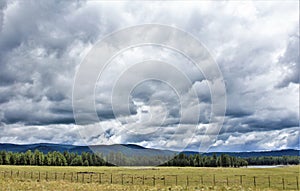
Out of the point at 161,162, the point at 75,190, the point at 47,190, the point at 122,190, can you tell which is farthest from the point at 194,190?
the point at 161,162

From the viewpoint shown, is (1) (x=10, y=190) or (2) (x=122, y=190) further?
(2) (x=122, y=190)

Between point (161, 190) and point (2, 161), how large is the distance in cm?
16289

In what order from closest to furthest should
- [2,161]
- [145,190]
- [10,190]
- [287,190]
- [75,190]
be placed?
[10,190] → [75,190] → [145,190] → [287,190] → [2,161]

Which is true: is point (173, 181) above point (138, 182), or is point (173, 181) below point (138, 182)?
below

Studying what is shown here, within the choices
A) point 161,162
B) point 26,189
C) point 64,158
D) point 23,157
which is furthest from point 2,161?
point 26,189

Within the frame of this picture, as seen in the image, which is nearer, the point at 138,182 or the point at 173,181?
the point at 138,182

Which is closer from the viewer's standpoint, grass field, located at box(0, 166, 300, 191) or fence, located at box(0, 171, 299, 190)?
grass field, located at box(0, 166, 300, 191)

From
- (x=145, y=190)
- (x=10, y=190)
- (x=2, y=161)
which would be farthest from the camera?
(x=2, y=161)

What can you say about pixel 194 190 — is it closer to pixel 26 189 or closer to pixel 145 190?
pixel 145 190

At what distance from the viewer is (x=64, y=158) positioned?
197125mm

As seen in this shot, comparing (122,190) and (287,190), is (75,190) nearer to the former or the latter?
(122,190)

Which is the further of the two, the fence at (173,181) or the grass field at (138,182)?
the fence at (173,181)

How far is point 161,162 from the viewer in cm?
19850

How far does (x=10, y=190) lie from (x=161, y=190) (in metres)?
18.1
